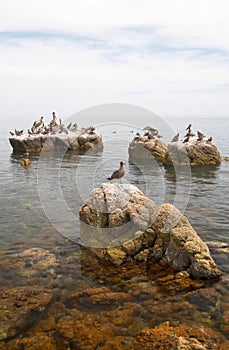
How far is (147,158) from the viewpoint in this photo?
42281mm

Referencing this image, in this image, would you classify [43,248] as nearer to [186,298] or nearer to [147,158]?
[186,298]

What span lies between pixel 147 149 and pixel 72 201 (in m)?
20.1

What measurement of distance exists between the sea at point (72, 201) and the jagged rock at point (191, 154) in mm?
1473

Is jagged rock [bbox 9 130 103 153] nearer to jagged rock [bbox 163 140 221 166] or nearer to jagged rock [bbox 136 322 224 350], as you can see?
jagged rock [bbox 163 140 221 166]

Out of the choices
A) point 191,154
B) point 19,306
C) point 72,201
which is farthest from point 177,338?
point 191,154

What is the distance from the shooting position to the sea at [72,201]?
1257 centimetres

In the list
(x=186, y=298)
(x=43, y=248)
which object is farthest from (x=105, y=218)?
(x=186, y=298)

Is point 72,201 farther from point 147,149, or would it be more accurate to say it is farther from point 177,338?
point 147,149

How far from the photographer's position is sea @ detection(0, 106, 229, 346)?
12.6 m

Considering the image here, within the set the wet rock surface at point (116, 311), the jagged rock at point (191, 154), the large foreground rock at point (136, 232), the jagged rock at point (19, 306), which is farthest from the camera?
the jagged rock at point (191, 154)

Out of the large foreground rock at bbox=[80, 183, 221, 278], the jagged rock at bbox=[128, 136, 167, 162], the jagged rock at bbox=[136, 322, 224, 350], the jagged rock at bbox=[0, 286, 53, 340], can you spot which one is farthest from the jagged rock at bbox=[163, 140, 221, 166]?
the jagged rock at bbox=[136, 322, 224, 350]

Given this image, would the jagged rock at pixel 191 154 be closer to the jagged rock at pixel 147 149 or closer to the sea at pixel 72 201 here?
the jagged rock at pixel 147 149

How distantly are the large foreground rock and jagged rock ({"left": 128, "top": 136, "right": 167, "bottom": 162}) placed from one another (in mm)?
26072

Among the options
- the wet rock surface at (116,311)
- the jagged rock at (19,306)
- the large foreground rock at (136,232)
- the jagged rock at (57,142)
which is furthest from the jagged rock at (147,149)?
the jagged rock at (19,306)
